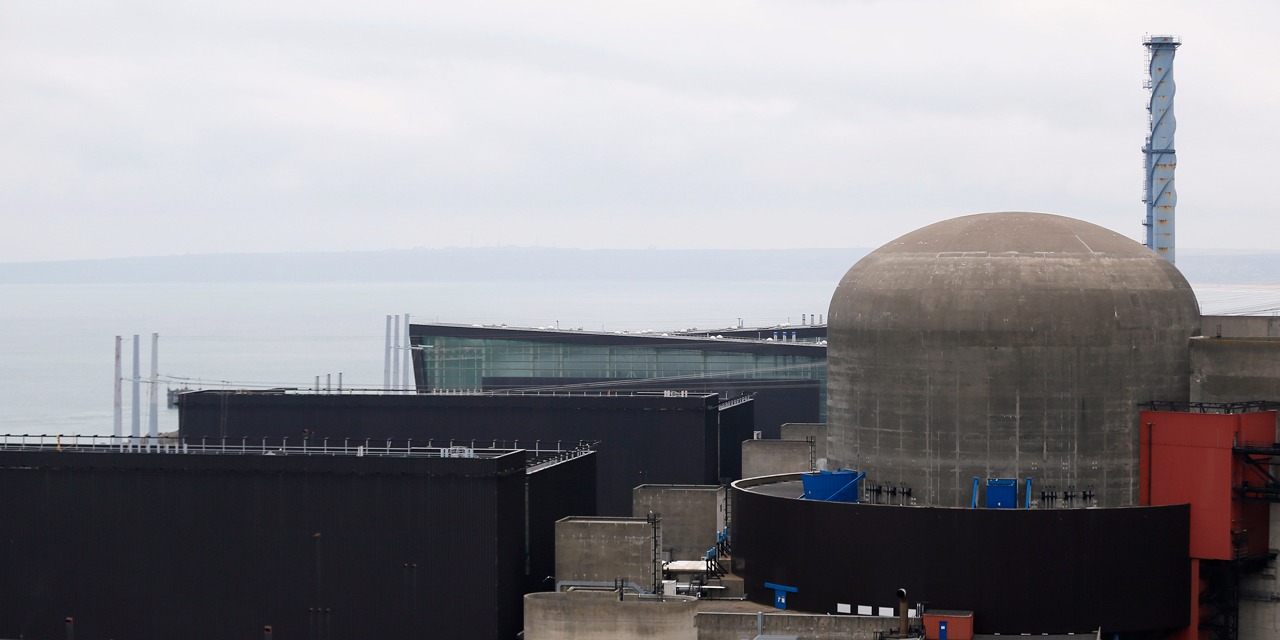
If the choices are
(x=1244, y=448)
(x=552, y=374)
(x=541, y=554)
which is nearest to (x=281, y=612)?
(x=541, y=554)

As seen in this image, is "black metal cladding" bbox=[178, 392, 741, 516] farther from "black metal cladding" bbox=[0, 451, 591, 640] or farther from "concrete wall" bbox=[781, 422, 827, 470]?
"black metal cladding" bbox=[0, 451, 591, 640]

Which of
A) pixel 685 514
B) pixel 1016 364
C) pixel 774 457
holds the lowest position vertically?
pixel 685 514

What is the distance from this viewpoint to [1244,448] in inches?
2021

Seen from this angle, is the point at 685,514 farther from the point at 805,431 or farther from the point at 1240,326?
the point at 1240,326

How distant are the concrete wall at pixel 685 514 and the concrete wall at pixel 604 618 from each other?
47.3ft

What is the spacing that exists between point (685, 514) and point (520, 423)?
1677cm

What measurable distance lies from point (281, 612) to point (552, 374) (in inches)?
2034

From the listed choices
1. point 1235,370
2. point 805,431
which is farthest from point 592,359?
point 1235,370

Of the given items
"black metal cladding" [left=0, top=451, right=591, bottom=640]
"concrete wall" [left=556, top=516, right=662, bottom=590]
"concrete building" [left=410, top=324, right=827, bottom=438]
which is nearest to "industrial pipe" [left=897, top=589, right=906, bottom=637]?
"concrete wall" [left=556, top=516, right=662, bottom=590]

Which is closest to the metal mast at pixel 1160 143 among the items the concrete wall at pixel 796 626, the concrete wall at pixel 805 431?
the concrete wall at pixel 805 431

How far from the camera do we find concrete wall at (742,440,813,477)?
7588cm

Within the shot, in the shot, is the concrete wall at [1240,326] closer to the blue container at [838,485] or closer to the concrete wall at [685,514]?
the blue container at [838,485]

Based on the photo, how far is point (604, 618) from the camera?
166 feet

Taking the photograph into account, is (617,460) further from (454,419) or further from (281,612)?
(281,612)
